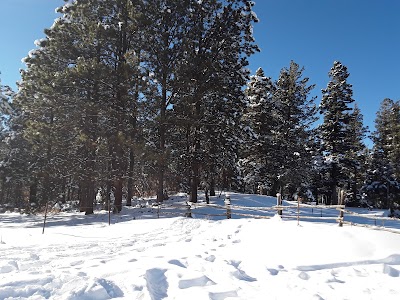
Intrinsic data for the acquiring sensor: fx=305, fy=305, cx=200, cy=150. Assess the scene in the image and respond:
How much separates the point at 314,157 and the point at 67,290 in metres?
30.7

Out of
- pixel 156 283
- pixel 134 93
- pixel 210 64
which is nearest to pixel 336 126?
pixel 210 64

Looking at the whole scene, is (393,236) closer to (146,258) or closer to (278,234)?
(278,234)

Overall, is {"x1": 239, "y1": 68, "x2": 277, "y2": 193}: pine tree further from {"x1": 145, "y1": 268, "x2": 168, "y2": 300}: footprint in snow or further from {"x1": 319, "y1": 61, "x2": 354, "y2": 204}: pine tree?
{"x1": 145, "y1": 268, "x2": 168, "y2": 300}: footprint in snow

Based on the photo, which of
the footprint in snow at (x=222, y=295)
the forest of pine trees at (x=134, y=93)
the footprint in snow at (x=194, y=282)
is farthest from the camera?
the forest of pine trees at (x=134, y=93)

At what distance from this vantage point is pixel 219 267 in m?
5.91

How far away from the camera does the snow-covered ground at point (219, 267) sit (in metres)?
4.50

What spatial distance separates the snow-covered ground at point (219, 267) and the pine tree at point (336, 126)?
2356cm

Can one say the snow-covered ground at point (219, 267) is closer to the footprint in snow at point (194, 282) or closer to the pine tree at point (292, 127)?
the footprint in snow at point (194, 282)

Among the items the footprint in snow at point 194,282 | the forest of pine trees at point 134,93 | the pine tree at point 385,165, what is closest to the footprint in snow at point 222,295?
the footprint in snow at point 194,282

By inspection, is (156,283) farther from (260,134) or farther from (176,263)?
(260,134)

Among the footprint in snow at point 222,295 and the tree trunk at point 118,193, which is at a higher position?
the tree trunk at point 118,193

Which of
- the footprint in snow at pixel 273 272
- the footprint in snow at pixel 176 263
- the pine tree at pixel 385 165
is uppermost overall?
the pine tree at pixel 385 165

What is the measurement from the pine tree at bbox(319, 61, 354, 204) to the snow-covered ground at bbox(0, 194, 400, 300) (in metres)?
23.6

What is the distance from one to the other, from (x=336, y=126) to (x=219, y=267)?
2851 cm
